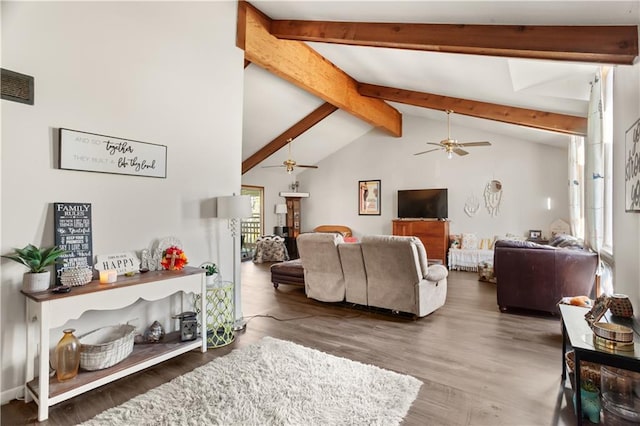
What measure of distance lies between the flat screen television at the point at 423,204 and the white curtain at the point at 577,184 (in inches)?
107

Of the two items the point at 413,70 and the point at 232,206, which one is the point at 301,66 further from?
the point at 232,206

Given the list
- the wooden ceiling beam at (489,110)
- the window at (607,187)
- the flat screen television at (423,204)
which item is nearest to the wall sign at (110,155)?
the window at (607,187)

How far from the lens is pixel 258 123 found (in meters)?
7.00

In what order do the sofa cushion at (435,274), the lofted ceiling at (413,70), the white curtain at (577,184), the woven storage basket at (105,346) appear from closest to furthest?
1. the woven storage basket at (105,346)
2. the lofted ceiling at (413,70)
3. the sofa cushion at (435,274)
4. the white curtain at (577,184)

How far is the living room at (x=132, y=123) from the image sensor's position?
84.8 inches

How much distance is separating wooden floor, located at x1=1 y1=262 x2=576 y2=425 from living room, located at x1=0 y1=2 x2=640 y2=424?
295 mm

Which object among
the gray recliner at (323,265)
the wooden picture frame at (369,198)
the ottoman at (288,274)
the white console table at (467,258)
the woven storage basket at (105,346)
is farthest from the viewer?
the wooden picture frame at (369,198)

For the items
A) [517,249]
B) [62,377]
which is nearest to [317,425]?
[62,377]

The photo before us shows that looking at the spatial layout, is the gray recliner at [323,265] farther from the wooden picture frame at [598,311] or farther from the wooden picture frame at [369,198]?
the wooden picture frame at [369,198]

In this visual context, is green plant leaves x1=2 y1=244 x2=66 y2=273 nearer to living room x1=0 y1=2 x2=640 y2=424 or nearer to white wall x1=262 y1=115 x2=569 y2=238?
living room x1=0 y1=2 x2=640 y2=424

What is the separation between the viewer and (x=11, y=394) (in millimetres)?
2145

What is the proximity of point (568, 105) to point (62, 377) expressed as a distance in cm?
625

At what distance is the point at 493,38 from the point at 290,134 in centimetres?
563

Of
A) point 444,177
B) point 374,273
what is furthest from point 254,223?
point 374,273
